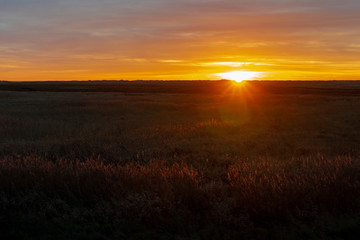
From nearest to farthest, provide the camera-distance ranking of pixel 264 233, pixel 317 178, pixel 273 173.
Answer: pixel 264 233
pixel 317 178
pixel 273 173

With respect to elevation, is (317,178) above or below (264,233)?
above

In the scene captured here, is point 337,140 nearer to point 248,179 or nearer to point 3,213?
point 248,179

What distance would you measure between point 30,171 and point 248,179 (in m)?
4.05

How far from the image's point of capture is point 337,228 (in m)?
4.22

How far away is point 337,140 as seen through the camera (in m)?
12.8

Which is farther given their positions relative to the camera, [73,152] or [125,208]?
[73,152]

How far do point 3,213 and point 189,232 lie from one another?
2825 millimetres

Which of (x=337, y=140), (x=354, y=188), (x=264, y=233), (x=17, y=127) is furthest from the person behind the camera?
(x=17, y=127)

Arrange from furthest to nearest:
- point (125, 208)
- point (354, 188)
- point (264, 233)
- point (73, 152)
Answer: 1. point (73, 152)
2. point (354, 188)
3. point (125, 208)
4. point (264, 233)

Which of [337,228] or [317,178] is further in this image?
[317,178]

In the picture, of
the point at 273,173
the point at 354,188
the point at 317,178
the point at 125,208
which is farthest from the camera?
the point at 273,173

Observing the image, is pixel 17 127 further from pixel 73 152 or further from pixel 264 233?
pixel 264 233

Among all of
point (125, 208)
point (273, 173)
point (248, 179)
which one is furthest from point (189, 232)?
point (273, 173)

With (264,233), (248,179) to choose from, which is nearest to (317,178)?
(248,179)
